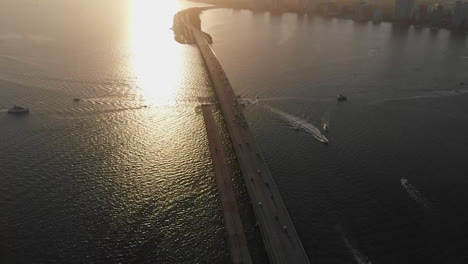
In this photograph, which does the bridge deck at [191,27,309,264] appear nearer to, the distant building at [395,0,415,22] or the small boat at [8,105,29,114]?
the small boat at [8,105,29,114]

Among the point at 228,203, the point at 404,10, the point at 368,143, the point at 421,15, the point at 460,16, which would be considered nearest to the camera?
the point at 228,203

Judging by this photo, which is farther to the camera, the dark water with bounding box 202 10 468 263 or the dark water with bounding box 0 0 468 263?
the dark water with bounding box 202 10 468 263

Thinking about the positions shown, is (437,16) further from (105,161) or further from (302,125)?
(105,161)

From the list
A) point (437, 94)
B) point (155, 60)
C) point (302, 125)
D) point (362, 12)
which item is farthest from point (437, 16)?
point (302, 125)

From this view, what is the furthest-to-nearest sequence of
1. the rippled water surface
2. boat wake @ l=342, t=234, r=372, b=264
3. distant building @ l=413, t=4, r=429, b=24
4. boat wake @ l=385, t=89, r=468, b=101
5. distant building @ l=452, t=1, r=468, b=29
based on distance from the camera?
distant building @ l=413, t=4, r=429, b=24 → distant building @ l=452, t=1, r=468, b=29 → boat wake @ l=385, t=89, r=468, b=101 → the rippled water surface → boat wake @ l=342, t=234, r=372, b=264

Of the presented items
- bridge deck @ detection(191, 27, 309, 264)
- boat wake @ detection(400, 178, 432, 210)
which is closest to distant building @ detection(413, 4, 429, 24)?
bridge deck @ detection(191, 27, 309, 264)

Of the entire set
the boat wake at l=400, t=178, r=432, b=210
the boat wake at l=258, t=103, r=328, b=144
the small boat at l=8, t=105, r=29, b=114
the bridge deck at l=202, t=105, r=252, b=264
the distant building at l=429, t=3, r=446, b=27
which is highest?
the distant building at l=429, t=3, r=446, b=27

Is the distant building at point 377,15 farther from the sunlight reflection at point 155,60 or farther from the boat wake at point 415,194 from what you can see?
the boat wake at point 415,194
